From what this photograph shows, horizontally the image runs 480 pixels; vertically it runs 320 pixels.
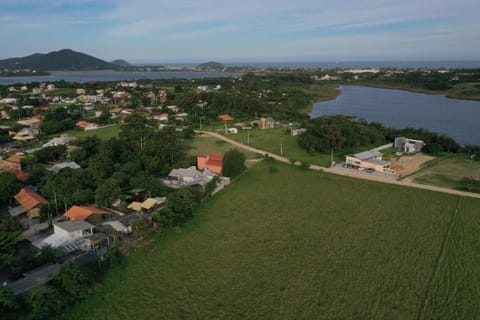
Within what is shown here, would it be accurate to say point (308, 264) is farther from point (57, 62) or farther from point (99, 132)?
point (57, 62)

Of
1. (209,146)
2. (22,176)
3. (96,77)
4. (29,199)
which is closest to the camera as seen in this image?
(29,199)

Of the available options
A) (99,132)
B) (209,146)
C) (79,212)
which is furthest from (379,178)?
(99,132)

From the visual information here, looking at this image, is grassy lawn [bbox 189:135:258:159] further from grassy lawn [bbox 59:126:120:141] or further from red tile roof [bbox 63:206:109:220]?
red tile roof [bbox 63:206:109:220]

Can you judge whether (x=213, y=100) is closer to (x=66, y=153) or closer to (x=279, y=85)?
(x=66, y=153)

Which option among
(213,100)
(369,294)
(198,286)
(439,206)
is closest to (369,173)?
(439,206)

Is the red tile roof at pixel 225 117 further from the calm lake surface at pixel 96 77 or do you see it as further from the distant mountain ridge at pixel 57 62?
the distant mountain ridge at pixel 57 62

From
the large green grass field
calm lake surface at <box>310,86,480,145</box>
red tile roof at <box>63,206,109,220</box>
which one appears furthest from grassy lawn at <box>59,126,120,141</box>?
calm lake surface at <box>310,86,480,145</box>
